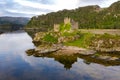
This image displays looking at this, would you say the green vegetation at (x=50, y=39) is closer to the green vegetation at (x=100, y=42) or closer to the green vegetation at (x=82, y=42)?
the green vegetation at (x=82, y=42)

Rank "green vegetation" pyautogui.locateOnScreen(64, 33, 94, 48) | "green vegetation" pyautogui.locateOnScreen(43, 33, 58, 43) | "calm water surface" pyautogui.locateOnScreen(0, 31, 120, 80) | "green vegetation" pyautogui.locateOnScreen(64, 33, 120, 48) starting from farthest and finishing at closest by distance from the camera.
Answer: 1. "green vegetation" pyautogui.locateOnScreen(43, 33, 58, 43)
2. "green vegetation" pyautogui.locateOnScreen(64, 33, 94, 48)
3. "green vegetation" pyautogui.locateOnScreen(64, 33, 120, 48)
4. "calm water surface" pyautogui.locateOnScreen(0, 31, 120, 80)

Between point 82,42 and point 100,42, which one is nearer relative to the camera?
point 100,42

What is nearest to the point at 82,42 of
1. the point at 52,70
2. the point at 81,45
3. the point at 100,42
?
the point at 81,45

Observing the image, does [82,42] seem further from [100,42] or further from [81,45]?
[100,42]

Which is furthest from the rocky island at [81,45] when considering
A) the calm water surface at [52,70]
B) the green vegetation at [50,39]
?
the calm water surface at [52,70]

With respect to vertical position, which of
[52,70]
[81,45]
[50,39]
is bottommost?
[52,70]

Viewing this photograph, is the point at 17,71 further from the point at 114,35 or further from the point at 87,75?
the point at 114,35

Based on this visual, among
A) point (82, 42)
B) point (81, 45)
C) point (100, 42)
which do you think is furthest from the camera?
point (82, 42)

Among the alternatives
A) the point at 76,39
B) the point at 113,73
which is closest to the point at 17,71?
the point at 113,73

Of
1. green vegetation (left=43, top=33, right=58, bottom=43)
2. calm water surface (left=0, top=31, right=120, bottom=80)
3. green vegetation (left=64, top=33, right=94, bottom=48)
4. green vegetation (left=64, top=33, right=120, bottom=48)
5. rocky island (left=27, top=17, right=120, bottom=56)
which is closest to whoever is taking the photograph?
calm water surface (left=0, top=31, right=120, bottom=80)

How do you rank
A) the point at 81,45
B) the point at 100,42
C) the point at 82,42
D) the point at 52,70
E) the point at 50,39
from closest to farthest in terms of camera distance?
1. the point at 52,70
2. the point at 100,42
3. the point at 81,45
4. the point at 82,42
5. the point at 50,39

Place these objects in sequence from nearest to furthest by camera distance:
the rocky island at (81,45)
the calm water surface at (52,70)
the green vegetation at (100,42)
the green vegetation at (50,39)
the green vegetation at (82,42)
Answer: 1. the calm water surface at (52,70)
2. the rocky island at (81,45)
3. the green vegetation at (100,42)
4. the green vegetation at (82,42)
5. the green vegetation at (50,39)

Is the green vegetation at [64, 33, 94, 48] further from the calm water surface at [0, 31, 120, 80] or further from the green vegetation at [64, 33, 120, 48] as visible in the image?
the calm water surface at [0, 31, 120, 80]

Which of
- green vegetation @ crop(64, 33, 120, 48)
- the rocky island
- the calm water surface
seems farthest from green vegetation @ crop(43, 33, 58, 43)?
the calm water surface
